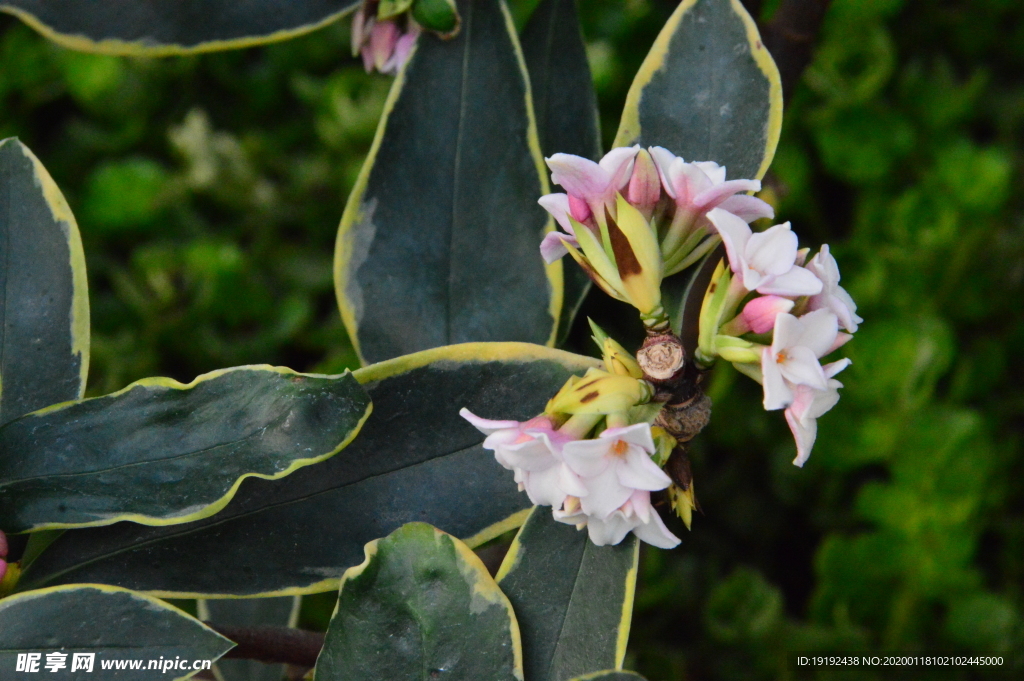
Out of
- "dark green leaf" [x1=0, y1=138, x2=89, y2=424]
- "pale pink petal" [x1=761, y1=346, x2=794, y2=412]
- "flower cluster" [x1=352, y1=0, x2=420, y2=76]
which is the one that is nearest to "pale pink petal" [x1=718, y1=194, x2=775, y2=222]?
"pale pink petal" [x1=761, y1=346, x2=794, y2=412]

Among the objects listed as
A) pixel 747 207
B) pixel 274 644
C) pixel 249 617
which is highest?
pixel 747 207

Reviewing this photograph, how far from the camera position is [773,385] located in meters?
0.47

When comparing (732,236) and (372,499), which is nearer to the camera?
(732,236)

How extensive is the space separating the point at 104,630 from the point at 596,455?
1.06 ft

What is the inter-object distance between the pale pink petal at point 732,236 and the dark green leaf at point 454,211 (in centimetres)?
22

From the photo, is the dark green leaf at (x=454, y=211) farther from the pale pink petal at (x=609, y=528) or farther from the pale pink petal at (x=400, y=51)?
the pale pink petal at (x=609, y=528)

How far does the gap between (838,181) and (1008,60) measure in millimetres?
328

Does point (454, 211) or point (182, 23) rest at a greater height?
point (182, 23)

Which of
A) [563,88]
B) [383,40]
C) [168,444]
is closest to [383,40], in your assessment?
[383,40]

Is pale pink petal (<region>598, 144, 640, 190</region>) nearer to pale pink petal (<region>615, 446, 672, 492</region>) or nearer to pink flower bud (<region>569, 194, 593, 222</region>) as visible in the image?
pink flower bud (<region>569, 194, 593, 222</region>)

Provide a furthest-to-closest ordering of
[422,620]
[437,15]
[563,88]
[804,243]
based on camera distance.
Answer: [804,243] < [563,88] < [437,15] < [422,620]

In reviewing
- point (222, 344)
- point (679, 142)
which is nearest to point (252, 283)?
point (222, 344)

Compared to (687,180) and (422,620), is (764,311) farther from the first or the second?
(422,620)

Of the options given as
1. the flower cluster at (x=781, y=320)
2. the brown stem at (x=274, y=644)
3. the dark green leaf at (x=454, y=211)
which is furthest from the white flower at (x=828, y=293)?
the brown stem at (x=274, y=644)
